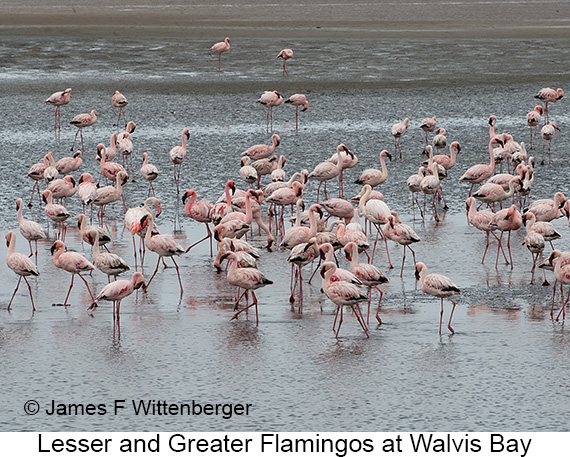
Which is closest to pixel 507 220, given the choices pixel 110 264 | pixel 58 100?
pixel 110 264

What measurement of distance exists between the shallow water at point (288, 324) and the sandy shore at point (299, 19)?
36.3ft

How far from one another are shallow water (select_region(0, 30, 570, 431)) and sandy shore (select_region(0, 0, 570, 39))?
36.3ft

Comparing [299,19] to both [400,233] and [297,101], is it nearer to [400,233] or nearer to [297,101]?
[297,101]

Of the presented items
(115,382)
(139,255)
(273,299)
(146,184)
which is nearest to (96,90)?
(146,184)

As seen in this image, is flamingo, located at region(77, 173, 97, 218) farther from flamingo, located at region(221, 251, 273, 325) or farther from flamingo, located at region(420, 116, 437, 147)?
flamingo, located at region(420, 116, 437, 147)

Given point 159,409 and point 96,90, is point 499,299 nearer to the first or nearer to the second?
point 159,409

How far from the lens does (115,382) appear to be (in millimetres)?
8859

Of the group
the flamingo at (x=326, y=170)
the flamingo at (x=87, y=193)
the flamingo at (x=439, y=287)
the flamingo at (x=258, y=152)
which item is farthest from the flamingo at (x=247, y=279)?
the flamingo at (x=258, y=152)

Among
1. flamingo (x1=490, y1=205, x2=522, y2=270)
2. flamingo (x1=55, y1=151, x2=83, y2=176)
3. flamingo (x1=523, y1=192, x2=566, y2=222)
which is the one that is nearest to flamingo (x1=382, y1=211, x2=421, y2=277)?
flamingo (x1=490, y1=205, x2=522, y2=270)

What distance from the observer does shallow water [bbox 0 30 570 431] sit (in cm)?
836

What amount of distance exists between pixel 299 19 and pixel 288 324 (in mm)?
28433

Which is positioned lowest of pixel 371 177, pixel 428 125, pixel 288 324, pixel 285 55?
pixel 288 324

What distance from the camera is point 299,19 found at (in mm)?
37594

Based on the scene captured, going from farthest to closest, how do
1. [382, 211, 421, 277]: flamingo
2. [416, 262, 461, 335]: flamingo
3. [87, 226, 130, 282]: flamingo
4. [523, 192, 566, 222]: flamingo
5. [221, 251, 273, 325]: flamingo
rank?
1. [523, 192, 566, 222]: flamingo
2. [382, 211, 421, 277]: flamingo
3. [87, 226, 130, 282]: flamingo
4. [221, 251, 273, 325]: flamingo
5. [416, 262, 461, 335]: flamingo
